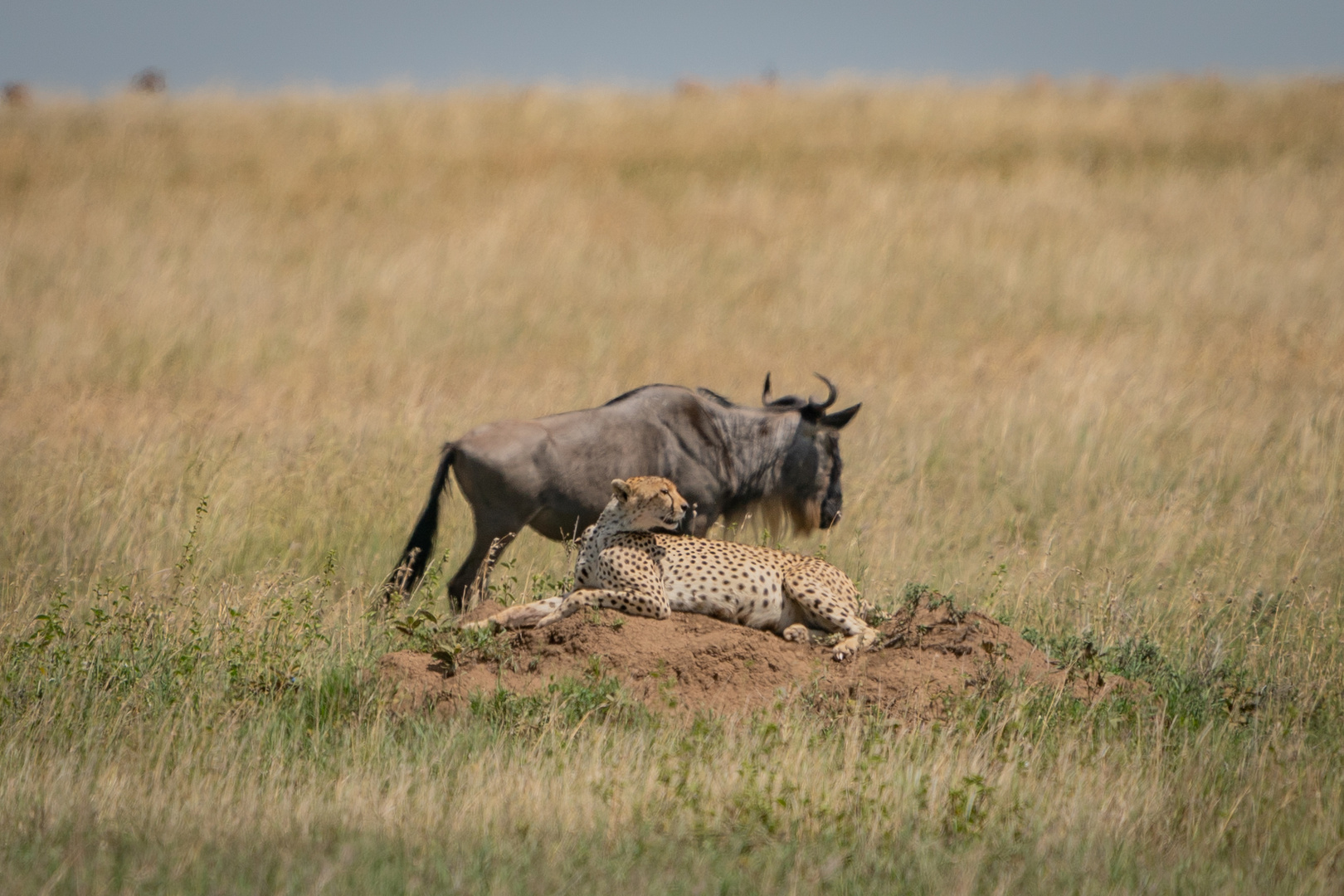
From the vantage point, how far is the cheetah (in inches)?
220

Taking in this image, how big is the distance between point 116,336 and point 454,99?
14.0 m

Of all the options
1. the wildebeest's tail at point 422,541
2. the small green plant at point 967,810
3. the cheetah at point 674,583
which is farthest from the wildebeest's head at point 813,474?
the small green plant at point 967,810

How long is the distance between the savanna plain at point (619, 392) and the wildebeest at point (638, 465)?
16.5 inches

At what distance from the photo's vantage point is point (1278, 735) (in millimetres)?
4918

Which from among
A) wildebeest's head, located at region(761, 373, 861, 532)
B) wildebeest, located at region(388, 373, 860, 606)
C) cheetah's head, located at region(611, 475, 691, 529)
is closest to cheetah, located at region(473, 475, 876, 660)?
cheetah's head, located at region(611, 475, 691, 529)

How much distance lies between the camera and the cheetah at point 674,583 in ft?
18.3

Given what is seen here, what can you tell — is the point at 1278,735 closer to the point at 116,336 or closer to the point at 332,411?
the point at 332,411

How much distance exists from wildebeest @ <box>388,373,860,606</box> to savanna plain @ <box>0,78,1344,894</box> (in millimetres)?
419

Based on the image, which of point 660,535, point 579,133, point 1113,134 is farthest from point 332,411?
point 1113,134

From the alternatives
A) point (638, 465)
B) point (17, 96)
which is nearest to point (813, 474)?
point (638, 465)

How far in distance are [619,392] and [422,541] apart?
5.28m

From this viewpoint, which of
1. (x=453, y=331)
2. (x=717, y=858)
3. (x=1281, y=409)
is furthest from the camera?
(x=453, y=331)

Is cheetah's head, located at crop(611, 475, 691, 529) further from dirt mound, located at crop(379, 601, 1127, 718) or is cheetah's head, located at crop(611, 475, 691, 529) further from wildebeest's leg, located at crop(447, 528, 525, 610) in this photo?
wildebeest's leg, located at crop(447, 528, 525, 610)

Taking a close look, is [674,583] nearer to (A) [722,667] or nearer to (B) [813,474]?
(A) [722,667]
